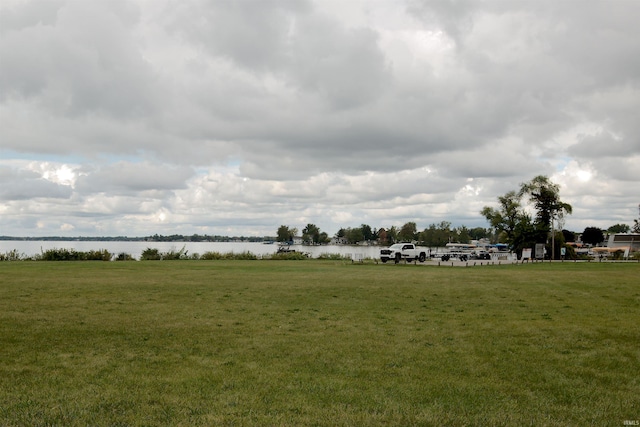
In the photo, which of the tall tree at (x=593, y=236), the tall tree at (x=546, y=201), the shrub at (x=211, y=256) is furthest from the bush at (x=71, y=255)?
the tall tree at (x=593, y=236)

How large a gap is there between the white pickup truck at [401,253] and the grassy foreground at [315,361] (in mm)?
34807

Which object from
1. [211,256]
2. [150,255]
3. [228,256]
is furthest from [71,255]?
[228,256]

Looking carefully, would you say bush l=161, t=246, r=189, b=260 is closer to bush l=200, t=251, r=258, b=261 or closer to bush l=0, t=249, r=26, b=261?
bush l=200, t=251, r=258, b=261

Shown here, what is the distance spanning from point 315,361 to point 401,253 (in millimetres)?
45510

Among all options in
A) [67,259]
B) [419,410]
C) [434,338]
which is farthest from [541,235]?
[419,410]

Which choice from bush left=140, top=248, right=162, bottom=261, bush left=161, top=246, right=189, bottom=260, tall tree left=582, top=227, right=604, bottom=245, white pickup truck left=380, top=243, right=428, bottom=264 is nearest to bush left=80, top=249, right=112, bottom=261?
bush left=140, top=248, right=162, bottom=261

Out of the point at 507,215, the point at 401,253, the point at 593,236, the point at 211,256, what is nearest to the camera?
the point at 401,253

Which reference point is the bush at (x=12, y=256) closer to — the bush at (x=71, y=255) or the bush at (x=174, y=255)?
the bush at (x=71, y=255)

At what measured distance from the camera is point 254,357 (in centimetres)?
1012

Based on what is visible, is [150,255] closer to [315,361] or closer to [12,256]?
[12,256]

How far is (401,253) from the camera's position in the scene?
5447cm

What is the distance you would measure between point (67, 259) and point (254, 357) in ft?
151

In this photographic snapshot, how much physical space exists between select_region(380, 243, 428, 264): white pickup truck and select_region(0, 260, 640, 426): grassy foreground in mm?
34807

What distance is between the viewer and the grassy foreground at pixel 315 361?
6938 millimetres
